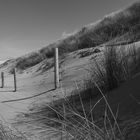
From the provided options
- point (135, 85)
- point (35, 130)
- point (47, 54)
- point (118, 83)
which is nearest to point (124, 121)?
point (135, 85)

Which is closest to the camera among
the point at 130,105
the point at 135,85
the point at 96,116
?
the point at 130,105

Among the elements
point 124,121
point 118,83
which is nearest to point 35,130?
point 124,121

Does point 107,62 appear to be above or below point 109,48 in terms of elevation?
below

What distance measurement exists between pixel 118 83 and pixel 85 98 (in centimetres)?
67

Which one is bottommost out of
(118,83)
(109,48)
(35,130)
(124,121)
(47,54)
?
(35,130)

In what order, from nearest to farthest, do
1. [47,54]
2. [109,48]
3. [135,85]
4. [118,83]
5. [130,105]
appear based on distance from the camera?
1. [130,105]
2. [135,85]
3. [118,83]
4. [109,48]
5. [47,54]

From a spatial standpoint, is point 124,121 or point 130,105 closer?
point 124,121

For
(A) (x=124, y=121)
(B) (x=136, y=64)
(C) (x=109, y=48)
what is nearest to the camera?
(A) (x=124, y=121)

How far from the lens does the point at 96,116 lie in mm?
2154

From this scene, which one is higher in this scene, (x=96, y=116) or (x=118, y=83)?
(x=118, y=83)

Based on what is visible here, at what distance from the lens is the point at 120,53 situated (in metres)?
3.17

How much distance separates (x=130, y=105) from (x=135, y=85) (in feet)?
1.44

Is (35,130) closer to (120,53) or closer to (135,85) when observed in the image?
(135,85)

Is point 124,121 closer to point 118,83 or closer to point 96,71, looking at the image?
point 118,83
